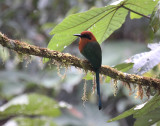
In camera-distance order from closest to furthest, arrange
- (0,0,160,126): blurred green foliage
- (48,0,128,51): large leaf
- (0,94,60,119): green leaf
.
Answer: (48,0,128,51): large leaf
(0,94,60,119): green leaf
(0,0,160,126): blurred green foliage

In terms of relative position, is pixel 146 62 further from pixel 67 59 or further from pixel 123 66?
pixel 67 59

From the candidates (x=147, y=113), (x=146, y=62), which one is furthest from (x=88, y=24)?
(x=147, y=113)

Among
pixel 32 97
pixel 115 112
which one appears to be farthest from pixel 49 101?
pixel 115 112

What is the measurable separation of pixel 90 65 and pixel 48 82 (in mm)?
3226

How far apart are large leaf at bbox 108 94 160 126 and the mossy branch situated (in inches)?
5.7

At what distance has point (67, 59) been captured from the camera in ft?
5.98

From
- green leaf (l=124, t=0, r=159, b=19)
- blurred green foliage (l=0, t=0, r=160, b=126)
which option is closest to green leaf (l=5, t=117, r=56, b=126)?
blurred green foliage (l=0, t=0, r=160, b=126)

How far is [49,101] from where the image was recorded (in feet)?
12.6

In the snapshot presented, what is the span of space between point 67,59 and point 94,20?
1.23 feet

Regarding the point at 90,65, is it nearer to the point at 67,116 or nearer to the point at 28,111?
the point at 28,111

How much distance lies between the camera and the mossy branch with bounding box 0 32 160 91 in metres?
1.71

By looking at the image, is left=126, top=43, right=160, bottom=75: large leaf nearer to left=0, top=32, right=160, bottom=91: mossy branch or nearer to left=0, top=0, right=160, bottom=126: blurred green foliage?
left=0, top=32, right=160, bottom=91: mossy branch

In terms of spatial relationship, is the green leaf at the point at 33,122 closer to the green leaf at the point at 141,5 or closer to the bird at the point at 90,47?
the bird at the point at 90,47

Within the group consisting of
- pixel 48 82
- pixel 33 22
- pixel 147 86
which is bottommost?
pixel 147 86
